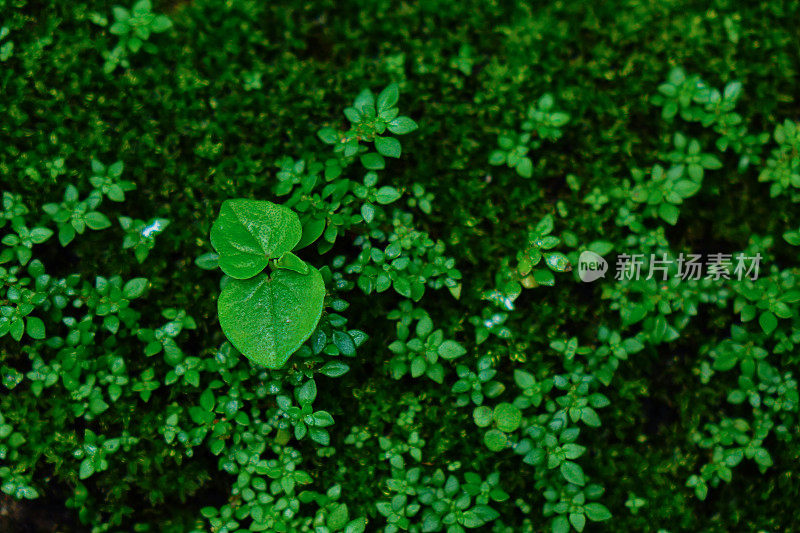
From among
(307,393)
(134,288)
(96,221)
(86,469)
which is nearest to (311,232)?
(307,393)

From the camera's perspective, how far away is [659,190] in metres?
2.56

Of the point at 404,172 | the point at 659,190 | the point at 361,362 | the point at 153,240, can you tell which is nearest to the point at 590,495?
the point at 361,362

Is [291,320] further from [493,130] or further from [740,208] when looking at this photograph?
[740,208]

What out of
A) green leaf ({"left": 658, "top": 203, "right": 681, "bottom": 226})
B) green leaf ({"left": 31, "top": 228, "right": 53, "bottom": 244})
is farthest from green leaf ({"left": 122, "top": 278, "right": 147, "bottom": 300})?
green leaf ({"left": 658, "top": 203, "right": 681, "bottom": 226})

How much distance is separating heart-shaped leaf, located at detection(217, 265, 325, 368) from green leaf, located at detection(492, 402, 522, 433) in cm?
79

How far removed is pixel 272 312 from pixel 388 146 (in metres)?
0.78

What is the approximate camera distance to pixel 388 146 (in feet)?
7.80

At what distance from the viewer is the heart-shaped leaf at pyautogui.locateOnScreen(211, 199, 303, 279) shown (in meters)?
2.18

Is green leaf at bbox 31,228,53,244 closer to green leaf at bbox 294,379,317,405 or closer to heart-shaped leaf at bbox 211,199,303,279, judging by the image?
heart-shaped leaf at bbox 211,199,303,279

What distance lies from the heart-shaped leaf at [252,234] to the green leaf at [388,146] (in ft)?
1.45

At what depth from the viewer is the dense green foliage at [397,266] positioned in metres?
2.29

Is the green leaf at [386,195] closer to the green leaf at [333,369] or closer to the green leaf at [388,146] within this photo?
the green leaf at [388,146]

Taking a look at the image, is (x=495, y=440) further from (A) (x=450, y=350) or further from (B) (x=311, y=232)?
(B) (x=311, y=232)

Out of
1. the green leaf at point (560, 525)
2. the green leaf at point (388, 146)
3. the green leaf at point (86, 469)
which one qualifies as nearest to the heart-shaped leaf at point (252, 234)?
the green leaf at point (388, 146)
